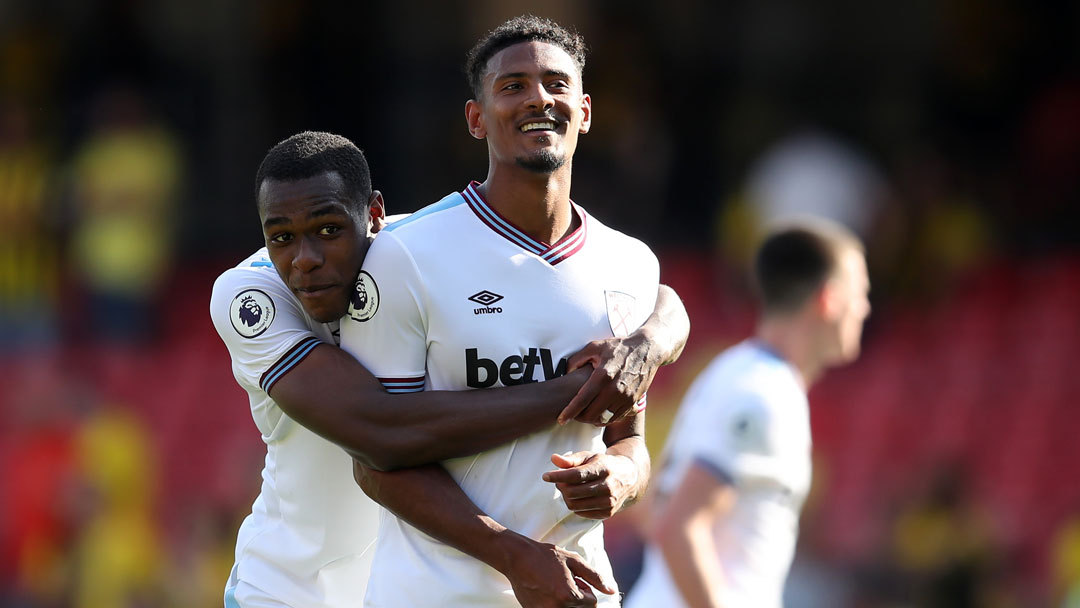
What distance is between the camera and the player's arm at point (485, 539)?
348 cm

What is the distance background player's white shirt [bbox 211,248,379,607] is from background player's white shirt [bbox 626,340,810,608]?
125 cm

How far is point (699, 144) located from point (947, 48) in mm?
2280

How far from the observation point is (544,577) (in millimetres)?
3480

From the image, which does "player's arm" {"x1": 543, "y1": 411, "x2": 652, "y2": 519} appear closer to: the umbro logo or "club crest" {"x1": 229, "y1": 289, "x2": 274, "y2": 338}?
the umbro logo

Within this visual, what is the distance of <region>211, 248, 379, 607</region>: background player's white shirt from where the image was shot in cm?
403

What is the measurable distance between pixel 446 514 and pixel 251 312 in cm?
81

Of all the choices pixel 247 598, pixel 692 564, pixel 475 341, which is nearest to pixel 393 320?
pixel 475 341

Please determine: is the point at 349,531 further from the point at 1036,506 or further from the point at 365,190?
the point at 1036,506

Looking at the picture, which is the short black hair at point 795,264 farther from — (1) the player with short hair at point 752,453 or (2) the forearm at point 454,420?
(2) the forearm at point 454,420

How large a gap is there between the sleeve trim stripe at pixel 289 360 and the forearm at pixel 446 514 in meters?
0.37

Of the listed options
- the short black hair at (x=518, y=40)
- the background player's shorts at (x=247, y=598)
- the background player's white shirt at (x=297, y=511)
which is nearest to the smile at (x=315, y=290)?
the background player's white shirt at (x=297, y=511)

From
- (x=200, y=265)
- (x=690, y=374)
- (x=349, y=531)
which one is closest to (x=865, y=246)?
(x=690, y=374)

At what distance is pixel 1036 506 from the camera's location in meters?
9.55

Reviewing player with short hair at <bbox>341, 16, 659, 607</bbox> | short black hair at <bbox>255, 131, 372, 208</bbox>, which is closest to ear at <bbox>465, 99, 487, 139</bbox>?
player with short hair at <bbox>341, 16, 659, 607</bbox>
